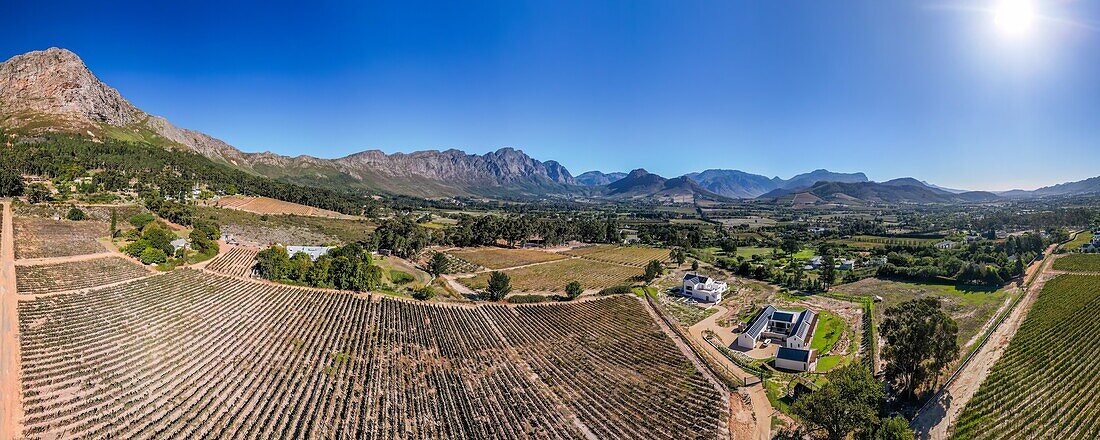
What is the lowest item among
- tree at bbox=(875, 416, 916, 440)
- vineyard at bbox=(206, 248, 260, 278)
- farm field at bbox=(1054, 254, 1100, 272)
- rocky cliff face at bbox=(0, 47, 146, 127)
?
tree at bbox=(875, 416, 916, 440)

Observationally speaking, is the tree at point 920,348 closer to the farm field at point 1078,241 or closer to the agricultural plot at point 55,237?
the agricultural plot at point 55,237

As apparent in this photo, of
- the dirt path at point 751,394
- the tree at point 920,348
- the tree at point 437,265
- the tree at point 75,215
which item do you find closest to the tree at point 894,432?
the dirt path at point 751,394

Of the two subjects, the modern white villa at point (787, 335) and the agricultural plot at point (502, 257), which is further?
the agricultural plot at point (502, 257)

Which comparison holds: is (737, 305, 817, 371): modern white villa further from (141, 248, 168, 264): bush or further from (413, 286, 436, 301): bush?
→ (141, 248, 168, 264): bush

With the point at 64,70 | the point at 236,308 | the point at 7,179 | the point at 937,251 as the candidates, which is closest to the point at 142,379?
the point at 236,308

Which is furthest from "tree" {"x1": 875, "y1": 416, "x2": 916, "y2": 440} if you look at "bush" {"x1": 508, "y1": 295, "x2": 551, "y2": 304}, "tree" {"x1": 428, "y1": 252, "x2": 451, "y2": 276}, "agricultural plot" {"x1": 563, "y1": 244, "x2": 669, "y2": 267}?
"agricultural plot" {"x1": 563, "y1": 244, "x2": 669, "y2": 267}

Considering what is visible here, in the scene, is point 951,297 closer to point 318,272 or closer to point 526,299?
point 526,299

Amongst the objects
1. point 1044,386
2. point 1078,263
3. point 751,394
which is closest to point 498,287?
point 751,394
